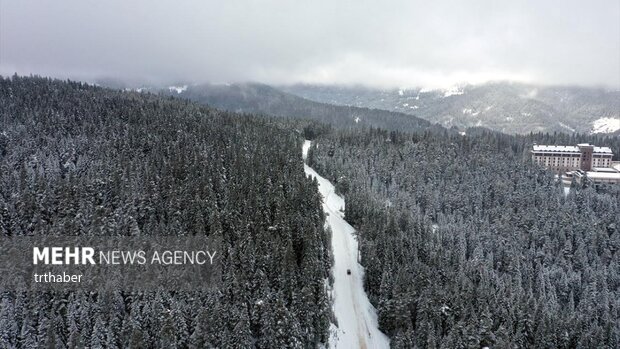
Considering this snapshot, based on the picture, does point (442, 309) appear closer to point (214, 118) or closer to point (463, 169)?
point (463, 169)

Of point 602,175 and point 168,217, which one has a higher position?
point 602,175

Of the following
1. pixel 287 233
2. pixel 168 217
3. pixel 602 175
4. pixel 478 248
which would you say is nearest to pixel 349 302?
pixel 287 233

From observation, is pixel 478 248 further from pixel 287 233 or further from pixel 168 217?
pixel 168 217

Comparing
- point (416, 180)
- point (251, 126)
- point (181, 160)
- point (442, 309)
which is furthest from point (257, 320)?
point (251, 126)

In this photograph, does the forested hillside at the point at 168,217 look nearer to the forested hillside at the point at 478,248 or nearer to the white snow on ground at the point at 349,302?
the white snow on ground at the point at 349,302

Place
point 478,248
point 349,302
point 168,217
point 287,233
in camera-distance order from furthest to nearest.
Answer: point 478,248, point 168,217, point 349,302, point 287,233
